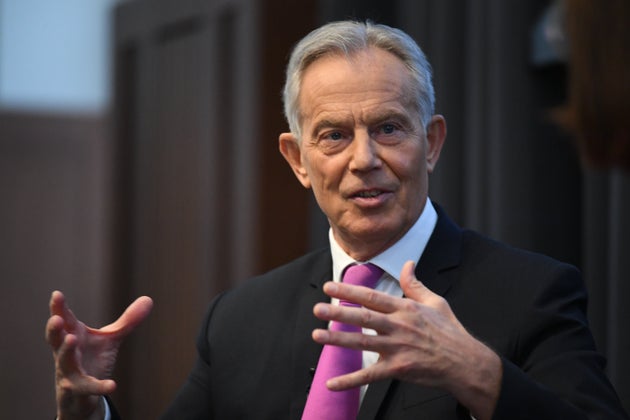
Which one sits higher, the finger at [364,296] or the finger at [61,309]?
the finger at [364,296]

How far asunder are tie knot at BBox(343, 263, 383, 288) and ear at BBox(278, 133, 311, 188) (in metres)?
0.28

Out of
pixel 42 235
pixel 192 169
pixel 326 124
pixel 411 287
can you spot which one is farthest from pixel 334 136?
pixel 42 235

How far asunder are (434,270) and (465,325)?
0.49 ft

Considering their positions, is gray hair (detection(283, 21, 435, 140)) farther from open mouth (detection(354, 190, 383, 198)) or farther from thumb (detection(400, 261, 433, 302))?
thumb (detection(400, 261, 433, 302))

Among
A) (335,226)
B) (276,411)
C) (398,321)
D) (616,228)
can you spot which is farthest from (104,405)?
(616,228)

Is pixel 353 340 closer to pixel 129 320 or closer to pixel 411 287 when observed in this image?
pixel 411 287

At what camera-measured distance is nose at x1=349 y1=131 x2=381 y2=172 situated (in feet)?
6.55

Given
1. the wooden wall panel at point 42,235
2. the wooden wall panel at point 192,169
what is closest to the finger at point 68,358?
the wooden wall panel at point 192,169

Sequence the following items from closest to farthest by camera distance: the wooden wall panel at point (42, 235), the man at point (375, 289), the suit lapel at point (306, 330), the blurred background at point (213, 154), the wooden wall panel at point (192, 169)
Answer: the man at point (375, 289) → the suit lapel at point (306, 330) → the blurred background at point (213, 154) → the wooden wall panel at point (192, 169) → the wooden wall panel at point (42, 235)

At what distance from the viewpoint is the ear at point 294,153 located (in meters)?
2.24

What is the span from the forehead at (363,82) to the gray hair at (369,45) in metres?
0.01

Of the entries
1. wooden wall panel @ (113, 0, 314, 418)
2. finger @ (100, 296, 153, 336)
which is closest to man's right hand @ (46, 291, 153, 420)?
finger @ (100, 296, 153, 336)

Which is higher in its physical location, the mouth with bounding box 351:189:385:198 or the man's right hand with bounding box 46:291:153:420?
the mouth with bounding box 351:189:385:198

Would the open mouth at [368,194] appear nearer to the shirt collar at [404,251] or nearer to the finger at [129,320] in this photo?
the shirt collar at [404,251]
